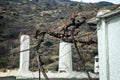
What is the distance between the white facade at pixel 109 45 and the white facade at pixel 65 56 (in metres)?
8.16

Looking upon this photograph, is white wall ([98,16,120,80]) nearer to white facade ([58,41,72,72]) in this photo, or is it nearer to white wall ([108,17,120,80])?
white wall ([108,17,120,80])

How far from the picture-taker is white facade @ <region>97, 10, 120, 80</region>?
9859 millimetres

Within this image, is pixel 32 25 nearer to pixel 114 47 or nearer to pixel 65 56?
pixel 65 56

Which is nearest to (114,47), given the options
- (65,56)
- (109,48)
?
(109,48)

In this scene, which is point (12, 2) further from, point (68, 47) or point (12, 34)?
point (68, 47)

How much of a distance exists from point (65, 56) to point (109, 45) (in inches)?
368

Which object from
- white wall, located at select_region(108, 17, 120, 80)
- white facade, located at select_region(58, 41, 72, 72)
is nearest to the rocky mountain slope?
white facade, located at select_region(58, 41, 72, 72)

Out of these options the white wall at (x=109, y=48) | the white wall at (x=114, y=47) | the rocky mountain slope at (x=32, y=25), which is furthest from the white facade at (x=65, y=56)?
the white wall at (x=114, y=47)

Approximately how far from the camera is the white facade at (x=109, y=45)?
986cm

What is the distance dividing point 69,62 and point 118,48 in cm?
1010

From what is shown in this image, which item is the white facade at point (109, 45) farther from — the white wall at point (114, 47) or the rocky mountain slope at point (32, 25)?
the rocky mountain slope at point (32, 25)

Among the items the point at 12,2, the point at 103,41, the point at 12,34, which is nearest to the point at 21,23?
the point at 12,34

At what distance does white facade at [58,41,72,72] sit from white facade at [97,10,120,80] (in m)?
8.16

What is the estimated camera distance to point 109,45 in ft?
34.0
